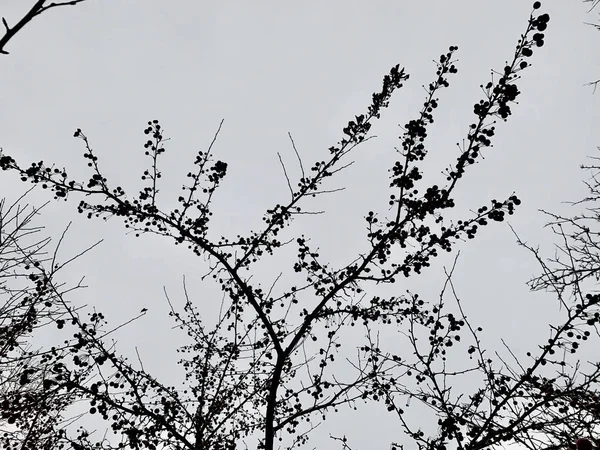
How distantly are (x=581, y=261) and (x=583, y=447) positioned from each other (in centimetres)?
367

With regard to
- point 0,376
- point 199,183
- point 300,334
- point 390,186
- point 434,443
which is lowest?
point 434,443

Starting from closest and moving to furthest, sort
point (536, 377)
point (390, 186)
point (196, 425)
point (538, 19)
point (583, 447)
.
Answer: point (583, 447)
point (538, 19)
point (536, 377)
point (390, 186)
point (196, 425)

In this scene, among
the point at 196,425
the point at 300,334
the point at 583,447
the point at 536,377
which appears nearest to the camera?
the point at 583,447

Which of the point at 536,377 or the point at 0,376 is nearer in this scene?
the point at 536,377

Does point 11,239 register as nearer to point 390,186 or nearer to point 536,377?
point 390,186

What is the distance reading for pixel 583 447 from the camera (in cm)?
154

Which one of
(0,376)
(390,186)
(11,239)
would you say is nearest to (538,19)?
(390,186)

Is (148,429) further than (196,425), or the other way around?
(196,425)

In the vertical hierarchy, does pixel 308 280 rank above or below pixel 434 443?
above

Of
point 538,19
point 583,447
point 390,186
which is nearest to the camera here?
point 583,447

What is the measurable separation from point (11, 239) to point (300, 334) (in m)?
3.71

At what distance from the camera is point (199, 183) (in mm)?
6352

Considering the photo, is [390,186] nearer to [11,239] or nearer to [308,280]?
[308,280]

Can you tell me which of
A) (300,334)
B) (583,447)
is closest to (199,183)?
(300,334)
